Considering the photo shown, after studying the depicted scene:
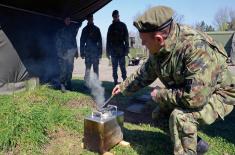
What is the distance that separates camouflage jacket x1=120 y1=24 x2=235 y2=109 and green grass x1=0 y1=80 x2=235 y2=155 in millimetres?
728

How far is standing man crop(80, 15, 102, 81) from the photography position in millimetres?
8156

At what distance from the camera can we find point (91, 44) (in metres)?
8.19

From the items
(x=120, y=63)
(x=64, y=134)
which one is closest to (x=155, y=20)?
(x=64, y=134)

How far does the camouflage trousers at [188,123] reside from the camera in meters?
2.99

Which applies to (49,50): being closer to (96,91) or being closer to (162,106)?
(96,91)

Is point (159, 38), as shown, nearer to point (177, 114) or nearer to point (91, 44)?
point (177, 114)

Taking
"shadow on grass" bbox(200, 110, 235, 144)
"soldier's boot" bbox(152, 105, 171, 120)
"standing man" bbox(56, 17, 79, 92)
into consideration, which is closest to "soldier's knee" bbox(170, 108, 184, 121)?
"soldier's boot" bbox(152, 105, 171, 120)

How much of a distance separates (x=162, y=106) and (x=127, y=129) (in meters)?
1.23

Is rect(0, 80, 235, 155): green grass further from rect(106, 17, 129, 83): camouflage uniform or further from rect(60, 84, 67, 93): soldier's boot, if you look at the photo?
rect(106, 17, 129, 83): camouflage uniform

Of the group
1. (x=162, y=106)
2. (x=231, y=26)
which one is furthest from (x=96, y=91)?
(x=231, y=26)

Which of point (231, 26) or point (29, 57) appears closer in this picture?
point (29, 57)

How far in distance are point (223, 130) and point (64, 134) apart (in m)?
2.29

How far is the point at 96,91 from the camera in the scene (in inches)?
291

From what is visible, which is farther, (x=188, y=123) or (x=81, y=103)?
(x=81, y=103)
